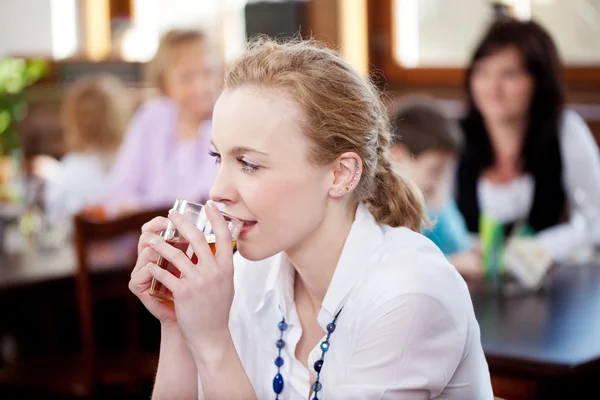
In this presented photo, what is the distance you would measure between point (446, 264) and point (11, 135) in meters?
3.78

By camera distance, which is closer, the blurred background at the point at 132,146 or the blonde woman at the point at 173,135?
the blurred background at the point at 132,146

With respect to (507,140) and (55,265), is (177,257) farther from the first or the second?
(507,140)

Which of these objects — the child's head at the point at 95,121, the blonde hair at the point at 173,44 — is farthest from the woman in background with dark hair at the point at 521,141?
A: the child's head at the point at 95,121

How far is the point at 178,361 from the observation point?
150 cm

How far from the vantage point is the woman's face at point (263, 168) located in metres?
1.39

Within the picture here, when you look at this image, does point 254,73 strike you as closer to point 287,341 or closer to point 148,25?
point 287,341

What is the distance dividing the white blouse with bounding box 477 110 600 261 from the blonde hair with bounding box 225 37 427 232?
1.62 meters

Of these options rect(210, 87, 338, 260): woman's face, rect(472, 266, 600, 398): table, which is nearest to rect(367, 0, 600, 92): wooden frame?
rect(472, 266, 600, 398): table

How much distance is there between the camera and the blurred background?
7.34 ft

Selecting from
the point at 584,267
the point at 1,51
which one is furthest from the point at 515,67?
the point at 1,51

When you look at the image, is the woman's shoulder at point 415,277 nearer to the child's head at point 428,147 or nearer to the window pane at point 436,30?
the child's head at point 428,147

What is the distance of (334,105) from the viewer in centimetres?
145

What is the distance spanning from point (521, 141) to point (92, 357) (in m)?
1.65

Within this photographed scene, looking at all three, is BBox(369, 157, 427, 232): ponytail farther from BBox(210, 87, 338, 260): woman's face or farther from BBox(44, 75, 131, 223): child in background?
BBox(44, 75, 131, 223): child in background
